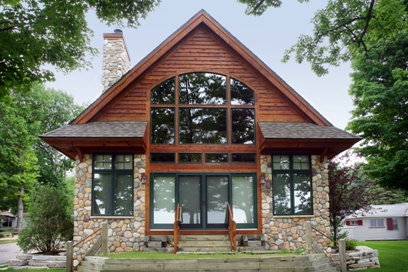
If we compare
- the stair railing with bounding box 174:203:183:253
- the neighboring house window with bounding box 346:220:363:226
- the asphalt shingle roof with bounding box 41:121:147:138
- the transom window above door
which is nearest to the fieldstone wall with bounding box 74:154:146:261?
the asphalt shingle roof with bounding box 41:121:147:138

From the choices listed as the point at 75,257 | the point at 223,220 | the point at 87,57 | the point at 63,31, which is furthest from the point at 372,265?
the point at 87,57

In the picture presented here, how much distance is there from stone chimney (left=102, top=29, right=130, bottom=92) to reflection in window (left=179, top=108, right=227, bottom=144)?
4.13 metres

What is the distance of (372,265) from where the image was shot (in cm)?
1173

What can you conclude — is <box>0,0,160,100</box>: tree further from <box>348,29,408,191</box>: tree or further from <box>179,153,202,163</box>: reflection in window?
<box>348,29,408,191</box>: tree

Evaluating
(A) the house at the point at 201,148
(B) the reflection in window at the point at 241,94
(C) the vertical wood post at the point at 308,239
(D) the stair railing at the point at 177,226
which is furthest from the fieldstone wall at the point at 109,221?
(C) the vertical wood post at the point at 308,239

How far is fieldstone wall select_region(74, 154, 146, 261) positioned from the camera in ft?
38.1

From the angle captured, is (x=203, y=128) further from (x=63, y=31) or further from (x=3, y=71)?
(x=3, y=71)

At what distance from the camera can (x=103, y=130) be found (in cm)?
1165

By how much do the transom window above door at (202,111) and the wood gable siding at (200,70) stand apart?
0.76 feet

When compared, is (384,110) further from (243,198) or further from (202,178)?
(202,178)

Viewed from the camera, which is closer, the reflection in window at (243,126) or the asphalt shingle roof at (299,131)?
the asphalt shingle roof at (299,131)

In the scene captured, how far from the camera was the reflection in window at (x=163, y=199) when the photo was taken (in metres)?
12.1

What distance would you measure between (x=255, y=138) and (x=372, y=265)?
5236mm

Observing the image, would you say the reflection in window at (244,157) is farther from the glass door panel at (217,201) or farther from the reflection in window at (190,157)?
the reflection in window at (190,157)
